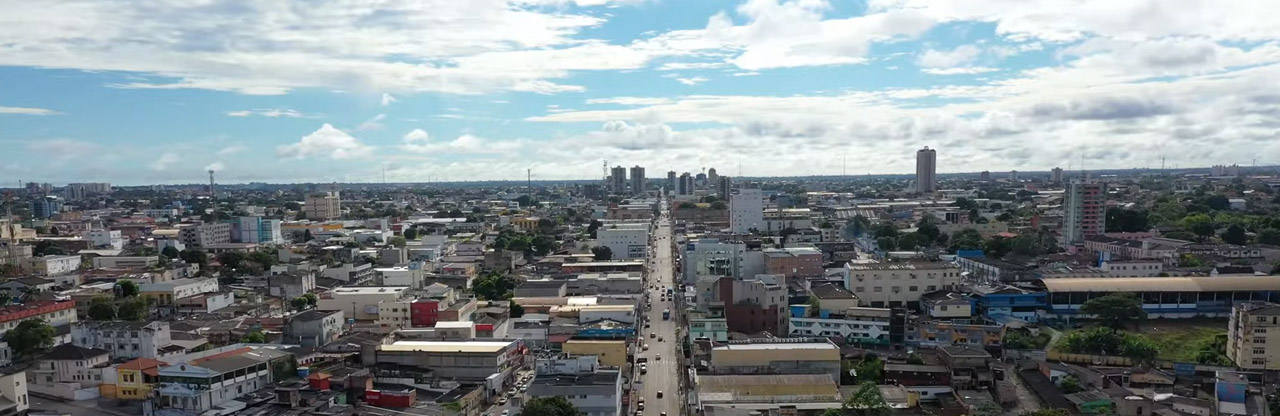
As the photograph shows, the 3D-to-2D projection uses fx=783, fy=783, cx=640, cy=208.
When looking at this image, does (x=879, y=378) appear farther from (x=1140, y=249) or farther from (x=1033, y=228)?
(x=1033, y=228)

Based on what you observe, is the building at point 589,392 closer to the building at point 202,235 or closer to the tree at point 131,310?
the tree at point 131,310

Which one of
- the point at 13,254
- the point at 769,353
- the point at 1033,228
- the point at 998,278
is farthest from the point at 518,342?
the point at 1033,228

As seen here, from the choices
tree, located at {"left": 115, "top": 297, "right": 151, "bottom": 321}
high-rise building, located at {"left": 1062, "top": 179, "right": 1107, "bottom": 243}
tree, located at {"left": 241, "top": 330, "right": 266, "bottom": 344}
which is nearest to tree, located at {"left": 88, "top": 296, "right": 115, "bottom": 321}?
tree, located at {"left": 115, "top": 297, "right": 151, "bottom": 321}

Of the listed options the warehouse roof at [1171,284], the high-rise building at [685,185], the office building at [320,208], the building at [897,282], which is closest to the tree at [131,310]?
the building at [897,282]

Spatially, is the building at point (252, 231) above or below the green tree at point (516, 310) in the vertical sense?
above

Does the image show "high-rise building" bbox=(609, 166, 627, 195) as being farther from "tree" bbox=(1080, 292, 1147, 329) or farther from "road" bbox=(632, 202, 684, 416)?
"tree" bbox=(1080, 292, 1147, 329)

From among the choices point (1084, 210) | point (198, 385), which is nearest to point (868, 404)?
point (198, 385)
